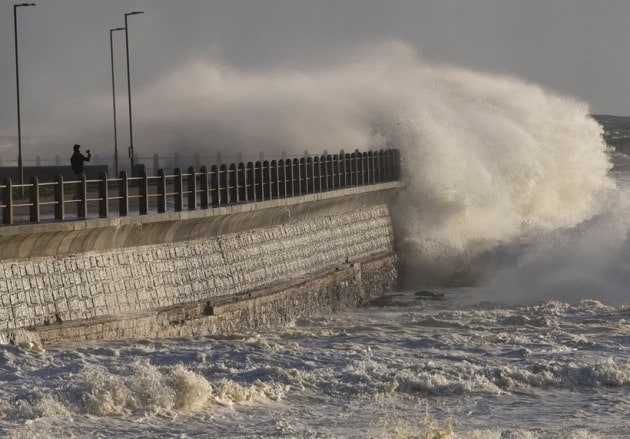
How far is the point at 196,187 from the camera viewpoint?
30297mm

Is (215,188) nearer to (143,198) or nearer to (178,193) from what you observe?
(178,193)

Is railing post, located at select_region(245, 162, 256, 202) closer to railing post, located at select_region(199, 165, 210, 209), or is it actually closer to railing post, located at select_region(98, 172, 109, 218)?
railing post, located at select_region(199, 165, 210, 209)

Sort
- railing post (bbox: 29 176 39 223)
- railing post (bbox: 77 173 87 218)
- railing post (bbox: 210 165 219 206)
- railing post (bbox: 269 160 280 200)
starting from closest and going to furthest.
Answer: railing post (bbox: 29 176 39 223) < railing post (bbox: 77 173 87 218) < railing post (bbox: 210 165 219 206) < railing post (bbox: 269 160 280 200)

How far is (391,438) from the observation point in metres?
14.8

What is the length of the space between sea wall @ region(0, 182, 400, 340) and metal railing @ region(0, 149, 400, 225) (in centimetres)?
44

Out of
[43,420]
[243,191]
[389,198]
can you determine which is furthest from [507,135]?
[43,420]

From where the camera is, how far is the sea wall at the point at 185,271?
19.4m

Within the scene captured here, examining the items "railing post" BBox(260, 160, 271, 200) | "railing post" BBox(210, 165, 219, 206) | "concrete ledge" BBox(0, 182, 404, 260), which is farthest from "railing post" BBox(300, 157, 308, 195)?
"railing post" BBox(210, 165, 219, 206)

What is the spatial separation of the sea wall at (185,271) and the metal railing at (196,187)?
1.43ft

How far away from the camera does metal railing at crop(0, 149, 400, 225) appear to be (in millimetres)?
21281

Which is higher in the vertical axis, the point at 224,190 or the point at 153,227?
the point at 224,190

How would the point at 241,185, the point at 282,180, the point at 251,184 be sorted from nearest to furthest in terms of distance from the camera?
1. the point at 241,185
2. the point at 251,184
3. the point at 282,180

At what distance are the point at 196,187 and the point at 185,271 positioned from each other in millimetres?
6457

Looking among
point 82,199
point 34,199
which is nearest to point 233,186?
point 82,199
